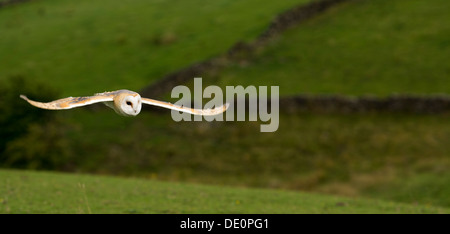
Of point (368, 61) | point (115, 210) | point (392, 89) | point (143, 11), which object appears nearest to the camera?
point (115, 210)

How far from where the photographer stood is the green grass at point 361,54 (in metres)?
43.5

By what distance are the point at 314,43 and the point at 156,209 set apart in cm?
3410

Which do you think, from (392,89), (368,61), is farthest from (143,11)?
(392,89)

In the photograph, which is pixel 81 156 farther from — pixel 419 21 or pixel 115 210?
pixel 419 21

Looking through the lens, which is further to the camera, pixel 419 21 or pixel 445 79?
pixel 419 21

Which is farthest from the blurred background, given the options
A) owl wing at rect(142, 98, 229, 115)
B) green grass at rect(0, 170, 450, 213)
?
owl wing at rect(142, 98, 229, 115)

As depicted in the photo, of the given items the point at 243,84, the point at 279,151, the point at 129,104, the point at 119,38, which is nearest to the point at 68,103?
the point at 129,104

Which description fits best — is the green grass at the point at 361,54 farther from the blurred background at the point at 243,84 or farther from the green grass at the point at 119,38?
the green grass at the point at 119,38

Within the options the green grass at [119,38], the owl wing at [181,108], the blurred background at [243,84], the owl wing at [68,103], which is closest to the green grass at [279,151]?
the blurred background at [243,84]

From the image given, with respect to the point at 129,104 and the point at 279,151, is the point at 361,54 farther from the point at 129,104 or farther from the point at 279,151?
the point at 129,104

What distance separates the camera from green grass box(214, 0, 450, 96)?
1714 inches

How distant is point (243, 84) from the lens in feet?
149

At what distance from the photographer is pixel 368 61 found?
46.9 metres

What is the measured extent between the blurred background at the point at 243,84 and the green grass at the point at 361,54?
13 centimetres
